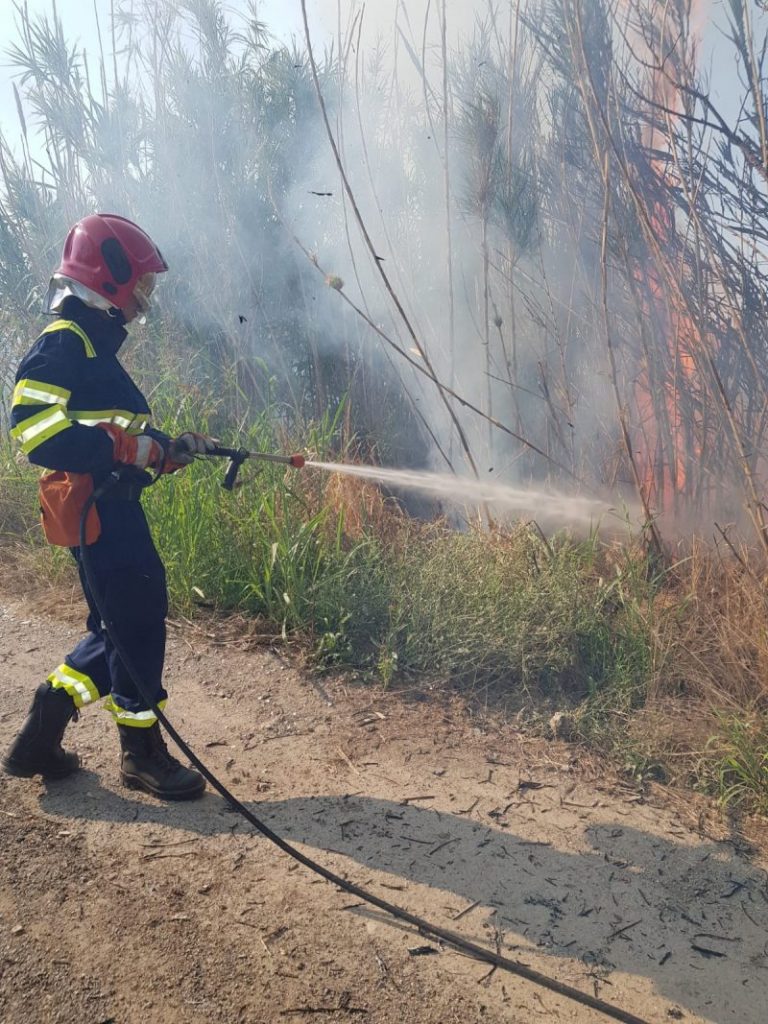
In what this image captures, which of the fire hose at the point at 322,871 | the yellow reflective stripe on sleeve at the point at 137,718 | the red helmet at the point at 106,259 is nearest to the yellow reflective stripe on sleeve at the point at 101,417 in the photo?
the fire hose at the point at 322,871

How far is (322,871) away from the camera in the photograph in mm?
2494

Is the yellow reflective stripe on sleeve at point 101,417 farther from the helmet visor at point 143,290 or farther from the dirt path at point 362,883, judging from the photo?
the dirt path at point 362,883

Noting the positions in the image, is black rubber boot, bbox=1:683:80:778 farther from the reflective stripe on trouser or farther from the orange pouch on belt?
the orange pouch on belt

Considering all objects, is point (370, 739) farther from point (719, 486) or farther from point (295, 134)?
point (295, 134)

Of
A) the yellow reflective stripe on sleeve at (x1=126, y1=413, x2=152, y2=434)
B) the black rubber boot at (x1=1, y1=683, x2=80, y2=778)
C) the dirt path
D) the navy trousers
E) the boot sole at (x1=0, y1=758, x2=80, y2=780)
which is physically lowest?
the dirt path

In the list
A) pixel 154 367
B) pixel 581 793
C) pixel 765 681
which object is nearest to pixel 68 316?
pixel 581 793

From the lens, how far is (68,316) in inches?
113

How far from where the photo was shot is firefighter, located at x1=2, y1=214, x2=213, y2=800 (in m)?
2.75

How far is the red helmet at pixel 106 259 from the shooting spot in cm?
288

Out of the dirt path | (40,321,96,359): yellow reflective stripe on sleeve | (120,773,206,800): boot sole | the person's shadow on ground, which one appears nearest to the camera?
the dirt path

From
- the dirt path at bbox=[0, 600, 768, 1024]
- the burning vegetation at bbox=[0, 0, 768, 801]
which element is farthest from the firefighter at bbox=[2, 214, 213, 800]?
the burning vegetation at bbox=[0, 0, 768, 801]

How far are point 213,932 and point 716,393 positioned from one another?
9.92 ft

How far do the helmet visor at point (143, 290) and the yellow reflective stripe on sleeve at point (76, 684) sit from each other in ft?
4.37

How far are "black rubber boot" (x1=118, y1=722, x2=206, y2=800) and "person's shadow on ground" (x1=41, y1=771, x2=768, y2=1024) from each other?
5 cm
